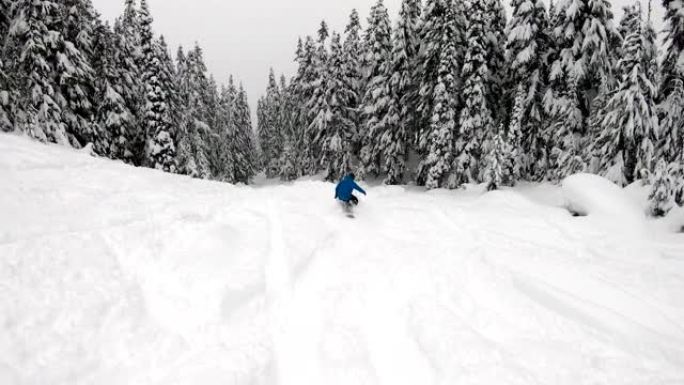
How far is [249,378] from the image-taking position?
16.9 ft

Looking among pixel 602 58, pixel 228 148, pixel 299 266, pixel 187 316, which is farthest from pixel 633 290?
pixel 228 148

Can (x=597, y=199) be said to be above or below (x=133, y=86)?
below

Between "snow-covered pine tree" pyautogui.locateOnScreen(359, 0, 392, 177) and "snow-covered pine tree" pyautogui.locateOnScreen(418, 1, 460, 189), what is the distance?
16.7 ft

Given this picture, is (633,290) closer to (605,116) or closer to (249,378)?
(249,378)

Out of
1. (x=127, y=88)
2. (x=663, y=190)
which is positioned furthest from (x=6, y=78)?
(x=663, y=190)

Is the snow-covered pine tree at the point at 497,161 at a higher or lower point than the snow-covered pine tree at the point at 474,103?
lower

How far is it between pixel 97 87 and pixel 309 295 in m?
23.7

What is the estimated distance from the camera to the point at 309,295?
757cm

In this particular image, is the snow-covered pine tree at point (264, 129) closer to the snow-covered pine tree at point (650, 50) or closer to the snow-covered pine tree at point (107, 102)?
the snow-covered pine tree at point (107, 102)

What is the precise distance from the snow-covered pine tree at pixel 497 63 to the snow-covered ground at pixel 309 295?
14501 mm

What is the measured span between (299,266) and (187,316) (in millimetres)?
2965

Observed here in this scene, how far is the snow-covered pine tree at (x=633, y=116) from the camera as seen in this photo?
15352mm

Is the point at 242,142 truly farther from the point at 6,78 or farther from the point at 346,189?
the point at 346,189

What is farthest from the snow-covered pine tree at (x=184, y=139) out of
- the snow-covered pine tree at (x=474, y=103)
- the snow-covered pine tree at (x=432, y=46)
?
the snow-covered pine tree at (x=474, y=103)
